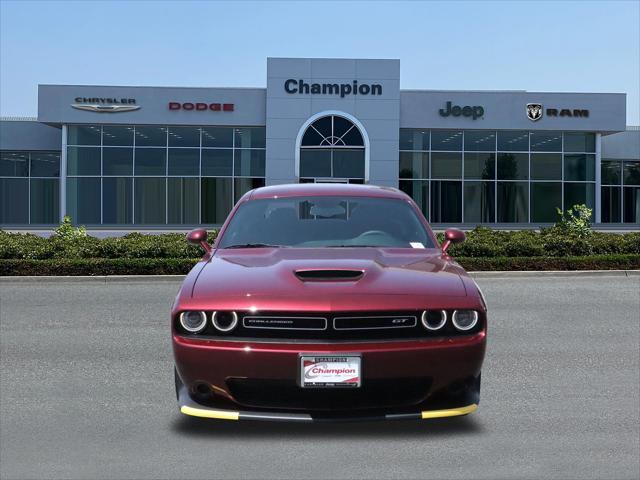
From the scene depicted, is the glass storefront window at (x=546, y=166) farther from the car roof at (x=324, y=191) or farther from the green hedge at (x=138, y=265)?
the car roof at (x=324, y=191)

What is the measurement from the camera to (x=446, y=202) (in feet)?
124

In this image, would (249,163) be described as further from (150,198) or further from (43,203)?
(43,203)

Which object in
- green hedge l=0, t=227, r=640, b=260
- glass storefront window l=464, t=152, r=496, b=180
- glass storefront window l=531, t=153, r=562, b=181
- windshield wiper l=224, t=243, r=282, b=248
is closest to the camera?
windshield wiper l=224, t=243, r=282, b=248

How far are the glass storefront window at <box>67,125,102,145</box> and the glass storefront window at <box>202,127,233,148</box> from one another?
5226 millimetres

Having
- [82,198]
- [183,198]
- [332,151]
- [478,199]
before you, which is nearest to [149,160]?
[183,198]

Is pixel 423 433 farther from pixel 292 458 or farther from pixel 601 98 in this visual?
pixel 601 98

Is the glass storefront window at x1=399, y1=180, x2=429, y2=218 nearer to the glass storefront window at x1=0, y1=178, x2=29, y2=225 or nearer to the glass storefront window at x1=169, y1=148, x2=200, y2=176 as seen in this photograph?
the glass storefront window at x1=169, y1=148, x2=200, y2=176

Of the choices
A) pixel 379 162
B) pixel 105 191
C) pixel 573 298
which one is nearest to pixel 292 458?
pixel 573 298

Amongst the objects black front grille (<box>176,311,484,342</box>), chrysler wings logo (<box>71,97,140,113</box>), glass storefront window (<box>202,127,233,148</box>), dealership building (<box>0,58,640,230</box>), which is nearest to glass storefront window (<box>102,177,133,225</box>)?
dealership building (<box>0,58,640,230</box>)

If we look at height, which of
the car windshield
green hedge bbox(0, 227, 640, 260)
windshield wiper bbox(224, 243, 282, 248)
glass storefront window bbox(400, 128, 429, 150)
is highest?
glass storefront window bbox(400, 128, 429, 150)

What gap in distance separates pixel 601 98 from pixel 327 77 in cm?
1372

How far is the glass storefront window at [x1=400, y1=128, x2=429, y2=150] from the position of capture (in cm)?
3675

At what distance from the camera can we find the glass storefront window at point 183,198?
36.8 meters

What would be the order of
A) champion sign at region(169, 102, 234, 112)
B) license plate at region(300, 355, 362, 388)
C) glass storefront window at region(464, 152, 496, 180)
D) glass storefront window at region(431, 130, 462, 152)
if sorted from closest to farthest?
1. license plate at region(300, 355, 362, 388)
2. champion sign at region(169, 102, 234, 112)
3. glass storefront window at region(431, 130, 462, 152)
4. glass storefront window at region(464, 152, 496, 180)
